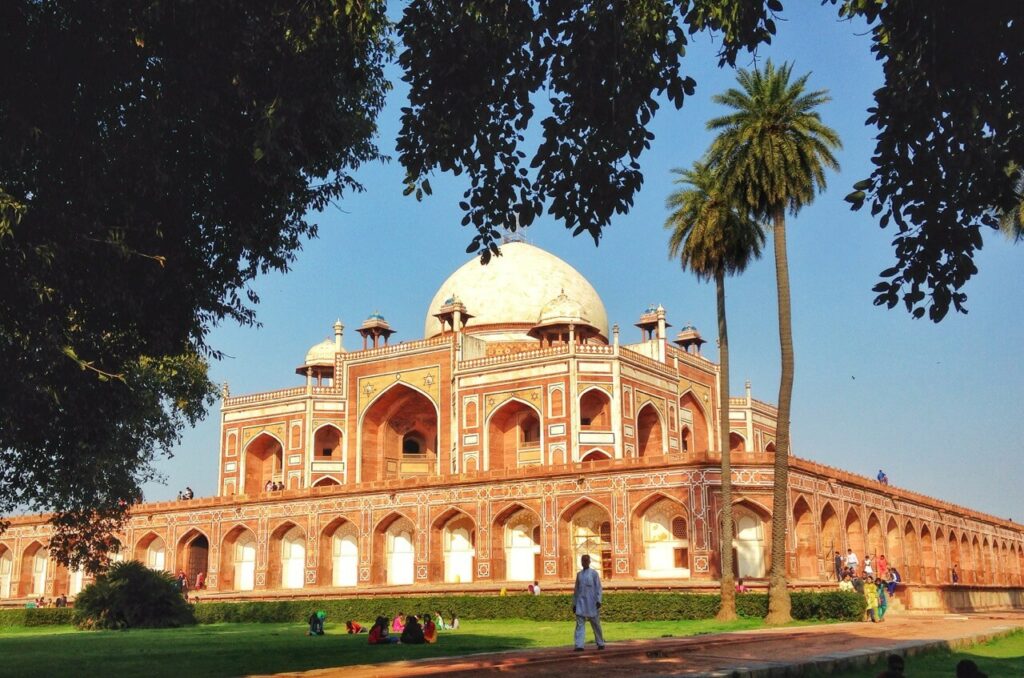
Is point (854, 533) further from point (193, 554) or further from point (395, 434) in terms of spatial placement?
point (193, 554)

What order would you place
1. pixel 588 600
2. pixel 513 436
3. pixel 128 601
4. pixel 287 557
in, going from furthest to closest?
pixel 513 436 → pixel 287 557 → pixel 128 601 → pixel 588 600

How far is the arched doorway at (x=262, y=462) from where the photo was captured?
168 feet

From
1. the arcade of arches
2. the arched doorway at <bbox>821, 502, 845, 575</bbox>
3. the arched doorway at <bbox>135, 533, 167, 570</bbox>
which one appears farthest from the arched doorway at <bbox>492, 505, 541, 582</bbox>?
the arched doorway at <bbox>135, 533, 167, 570</bbox>

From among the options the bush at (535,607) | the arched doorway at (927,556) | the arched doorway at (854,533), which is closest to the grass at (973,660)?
the bush at (535,607)

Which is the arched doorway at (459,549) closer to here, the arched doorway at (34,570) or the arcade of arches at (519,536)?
the arcade of arches at (519,536)

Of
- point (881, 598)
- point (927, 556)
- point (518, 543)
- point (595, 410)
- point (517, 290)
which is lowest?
point (881, 598)

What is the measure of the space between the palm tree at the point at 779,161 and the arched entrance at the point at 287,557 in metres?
21.7

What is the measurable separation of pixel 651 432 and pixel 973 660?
3259cm

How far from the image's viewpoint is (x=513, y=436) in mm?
44875

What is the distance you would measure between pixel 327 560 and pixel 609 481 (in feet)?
39.6

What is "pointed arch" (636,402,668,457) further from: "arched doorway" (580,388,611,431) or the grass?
the grass

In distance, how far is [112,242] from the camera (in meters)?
9.47

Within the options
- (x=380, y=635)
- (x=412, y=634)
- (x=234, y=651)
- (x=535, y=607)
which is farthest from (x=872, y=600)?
(x=234, y=651)

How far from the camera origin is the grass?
1202 centimetres
